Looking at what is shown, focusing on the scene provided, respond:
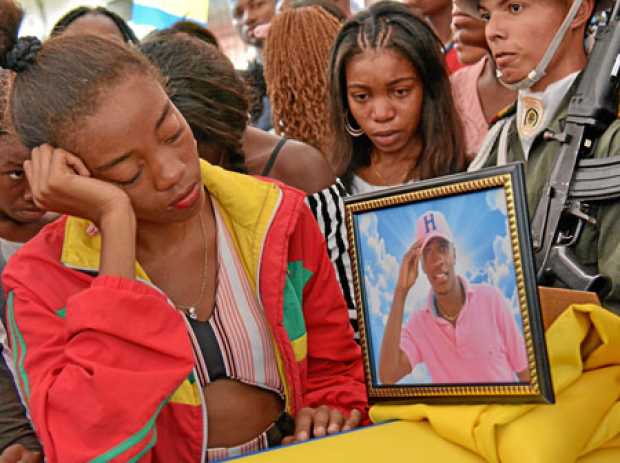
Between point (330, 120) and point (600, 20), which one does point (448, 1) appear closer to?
point (330, 120)

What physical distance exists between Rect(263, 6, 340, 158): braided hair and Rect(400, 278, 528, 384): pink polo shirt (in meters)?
1.80

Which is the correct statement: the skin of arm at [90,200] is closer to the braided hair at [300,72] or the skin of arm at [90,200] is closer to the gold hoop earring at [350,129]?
the gold hoop earring at [350,129]

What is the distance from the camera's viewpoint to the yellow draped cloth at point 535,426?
138 centimetres

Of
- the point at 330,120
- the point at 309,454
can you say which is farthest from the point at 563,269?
the point at 330,120

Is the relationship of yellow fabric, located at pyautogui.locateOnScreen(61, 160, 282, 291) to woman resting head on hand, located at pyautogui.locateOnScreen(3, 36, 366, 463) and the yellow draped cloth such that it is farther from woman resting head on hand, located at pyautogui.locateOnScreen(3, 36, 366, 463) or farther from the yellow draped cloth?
the yellow draped cloth

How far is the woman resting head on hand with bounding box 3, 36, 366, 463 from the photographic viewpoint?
1.58 metres

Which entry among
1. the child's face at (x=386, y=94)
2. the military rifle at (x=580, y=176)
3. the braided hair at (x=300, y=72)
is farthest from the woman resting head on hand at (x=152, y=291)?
the braided hair at (x=300, y=72)

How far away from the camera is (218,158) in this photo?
2547 mm

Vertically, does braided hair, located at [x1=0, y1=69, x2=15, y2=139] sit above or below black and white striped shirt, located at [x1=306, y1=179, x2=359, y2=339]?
above

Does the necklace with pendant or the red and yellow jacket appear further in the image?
the necklace with pendant

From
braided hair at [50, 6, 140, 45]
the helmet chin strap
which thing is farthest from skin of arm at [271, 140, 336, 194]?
braided hair at [50, 6, 140, 45]

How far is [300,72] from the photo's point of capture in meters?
3.33

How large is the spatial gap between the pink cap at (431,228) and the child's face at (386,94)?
1.34 m

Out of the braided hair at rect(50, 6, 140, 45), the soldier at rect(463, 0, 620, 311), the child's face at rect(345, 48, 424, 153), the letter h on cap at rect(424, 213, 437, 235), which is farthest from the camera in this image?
the braided hair at rect(50, 6, 140, 45)
